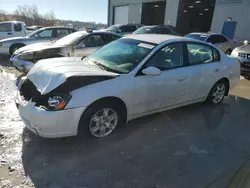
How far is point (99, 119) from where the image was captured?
3.37 meters

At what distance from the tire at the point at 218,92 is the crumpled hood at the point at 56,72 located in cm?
255

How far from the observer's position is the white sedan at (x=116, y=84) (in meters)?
3.02

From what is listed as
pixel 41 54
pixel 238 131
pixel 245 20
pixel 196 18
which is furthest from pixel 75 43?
pixel 196 18

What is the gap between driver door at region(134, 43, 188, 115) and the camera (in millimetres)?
3652

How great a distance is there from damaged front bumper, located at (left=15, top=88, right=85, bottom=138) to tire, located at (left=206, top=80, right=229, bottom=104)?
3.11 m

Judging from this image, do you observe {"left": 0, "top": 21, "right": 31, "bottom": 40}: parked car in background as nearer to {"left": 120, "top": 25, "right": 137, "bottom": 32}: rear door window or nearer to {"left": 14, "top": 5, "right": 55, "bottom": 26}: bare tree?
{"left": 120, "top": 25, "right": 137, "bottom": 32}: rear door window

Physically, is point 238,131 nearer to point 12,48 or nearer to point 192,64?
point 192,64

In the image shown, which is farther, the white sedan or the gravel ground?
the white sedan

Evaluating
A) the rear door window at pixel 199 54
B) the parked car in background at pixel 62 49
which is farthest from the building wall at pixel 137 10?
the rear door window at pixel 199 54

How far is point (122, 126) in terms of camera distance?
3.94m

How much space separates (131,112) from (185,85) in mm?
1256

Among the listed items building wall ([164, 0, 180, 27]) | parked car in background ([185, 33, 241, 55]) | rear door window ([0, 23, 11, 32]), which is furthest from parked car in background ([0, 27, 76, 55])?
building wall ([164, 0, 180, 27])

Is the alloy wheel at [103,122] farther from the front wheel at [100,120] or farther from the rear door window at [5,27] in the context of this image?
the rear door window at [5,27]

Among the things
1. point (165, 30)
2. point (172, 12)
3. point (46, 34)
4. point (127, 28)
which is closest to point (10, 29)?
point (46, 34)
